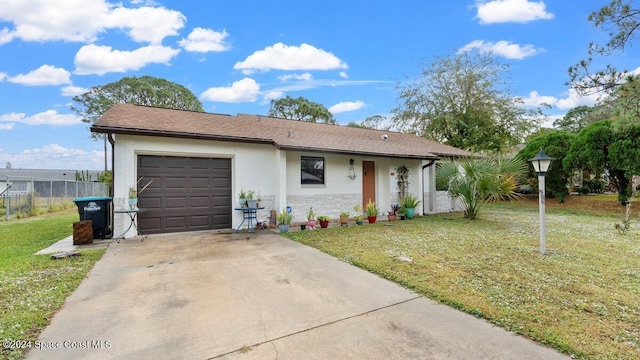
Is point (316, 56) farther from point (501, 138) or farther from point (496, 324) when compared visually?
point (496, 324)

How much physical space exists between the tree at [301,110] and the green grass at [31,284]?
2739 centimetres

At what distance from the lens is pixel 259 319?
3084mm

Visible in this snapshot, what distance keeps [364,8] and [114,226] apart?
1198cm

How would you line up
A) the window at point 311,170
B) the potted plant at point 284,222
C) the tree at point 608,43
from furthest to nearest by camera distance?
the window at point 311,170 → the potted plant at point 284,222 → the tree at point 608,43

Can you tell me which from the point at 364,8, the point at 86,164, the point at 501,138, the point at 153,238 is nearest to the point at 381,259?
the point at 153,238

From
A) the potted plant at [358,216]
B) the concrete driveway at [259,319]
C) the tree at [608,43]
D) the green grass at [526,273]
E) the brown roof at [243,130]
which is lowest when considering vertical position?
the concrete driveway at [259,319]

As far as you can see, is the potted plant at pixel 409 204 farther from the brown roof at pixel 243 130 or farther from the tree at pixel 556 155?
the tree at pixel 556 155

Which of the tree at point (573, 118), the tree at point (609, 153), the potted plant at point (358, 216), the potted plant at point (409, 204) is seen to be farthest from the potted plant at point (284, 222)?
the tree at point (573, 118)

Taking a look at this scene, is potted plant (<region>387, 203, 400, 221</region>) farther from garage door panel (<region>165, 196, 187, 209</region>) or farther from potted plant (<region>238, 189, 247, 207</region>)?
garage door panel (<region>165, 196, 187, 209</region>)

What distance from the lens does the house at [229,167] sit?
7.73 m

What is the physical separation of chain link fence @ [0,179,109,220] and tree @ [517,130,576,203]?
24704 mm

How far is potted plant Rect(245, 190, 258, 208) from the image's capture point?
8.52 metres

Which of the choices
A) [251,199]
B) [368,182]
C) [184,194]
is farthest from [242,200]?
[368,182]

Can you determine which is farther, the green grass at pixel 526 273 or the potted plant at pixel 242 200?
the potted plant at pixel 242 200
